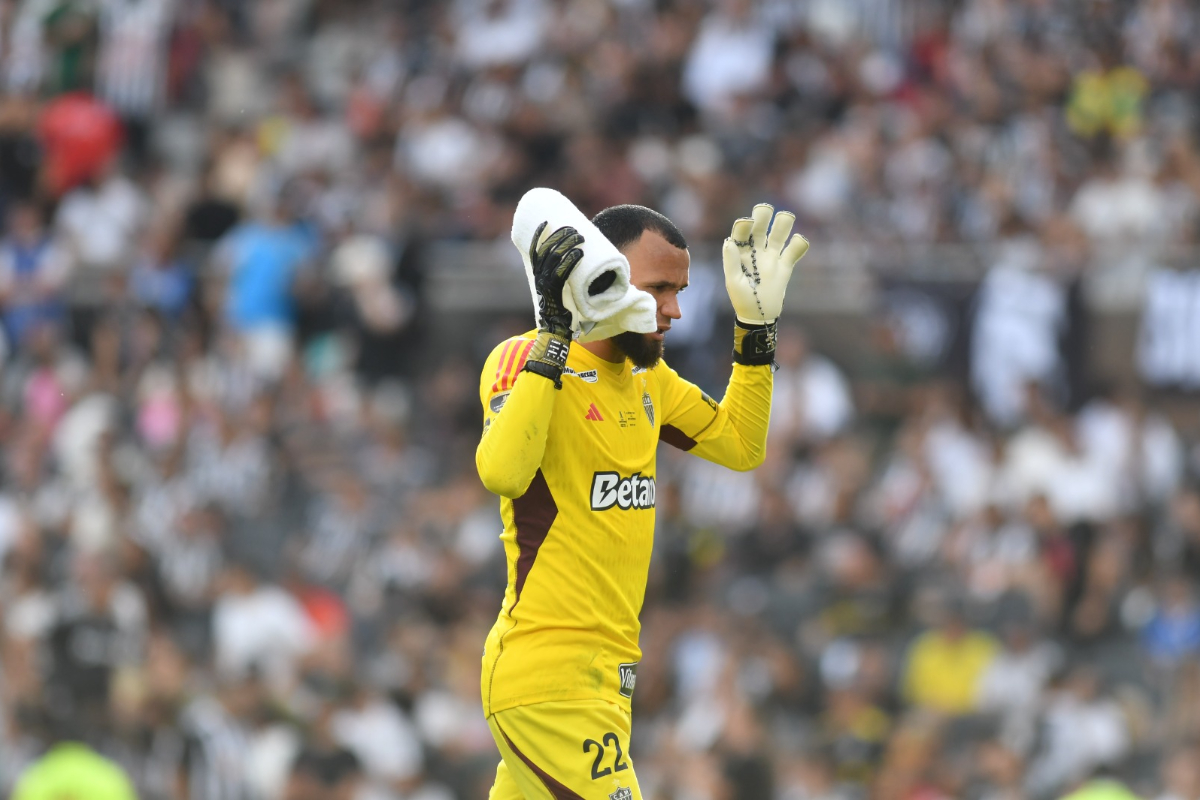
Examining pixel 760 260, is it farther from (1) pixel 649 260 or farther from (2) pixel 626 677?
(2) pixel 626 677

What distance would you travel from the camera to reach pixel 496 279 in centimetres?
1553

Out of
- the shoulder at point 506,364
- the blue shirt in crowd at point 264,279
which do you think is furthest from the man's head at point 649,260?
the blue shirt in crowd at point 264,279

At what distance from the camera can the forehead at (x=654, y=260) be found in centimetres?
516

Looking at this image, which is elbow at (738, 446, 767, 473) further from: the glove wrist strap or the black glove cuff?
the glove wrist strap

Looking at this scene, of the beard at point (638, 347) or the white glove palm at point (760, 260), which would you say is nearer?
the beard at point (638, 347)

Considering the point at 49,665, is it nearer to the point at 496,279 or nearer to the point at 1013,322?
the point at 496,279

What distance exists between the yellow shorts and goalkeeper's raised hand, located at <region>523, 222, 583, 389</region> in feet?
2.87

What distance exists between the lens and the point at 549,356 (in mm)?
4863

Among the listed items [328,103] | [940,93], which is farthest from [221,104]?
[940,93]

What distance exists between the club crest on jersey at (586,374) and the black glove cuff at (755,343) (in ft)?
1.94

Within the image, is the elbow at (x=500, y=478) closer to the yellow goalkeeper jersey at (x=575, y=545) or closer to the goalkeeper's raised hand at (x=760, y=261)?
the yellow goalkeeper jersey at (x=575, y=545)

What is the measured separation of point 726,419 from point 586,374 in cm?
63

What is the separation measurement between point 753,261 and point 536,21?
13005 mm

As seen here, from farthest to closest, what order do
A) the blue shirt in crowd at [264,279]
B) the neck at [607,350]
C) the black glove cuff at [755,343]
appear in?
the blue shirt in crowd at [264,279] → the black glove cuff at [755,343] → the neck at [607,350]
